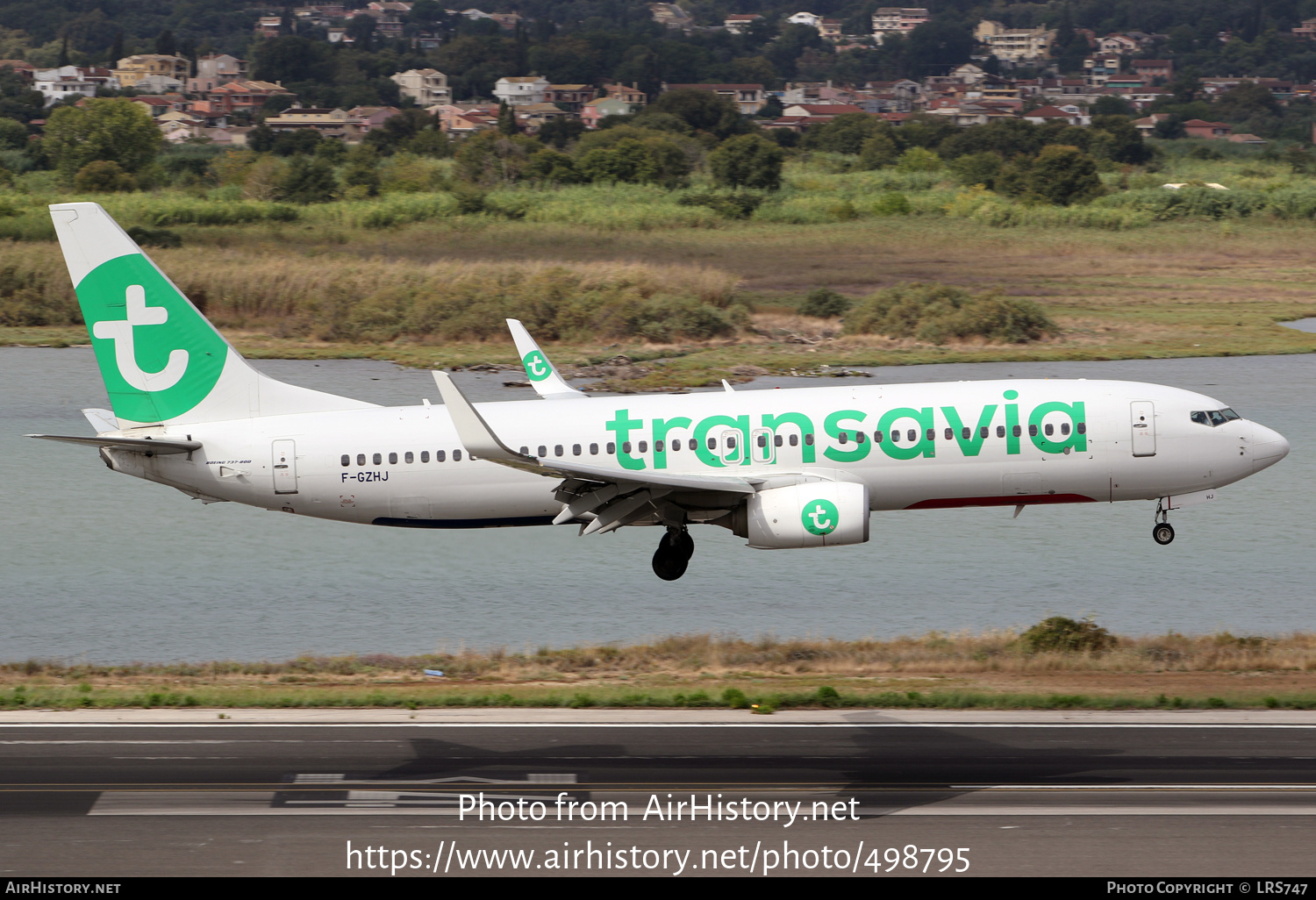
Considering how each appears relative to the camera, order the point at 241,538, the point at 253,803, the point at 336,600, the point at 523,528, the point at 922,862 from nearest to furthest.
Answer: the point at 922,862 < the point at 253,803 < the point at 523,528 < the point at 336,600 < the point at 241,538

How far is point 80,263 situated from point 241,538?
16.6 m

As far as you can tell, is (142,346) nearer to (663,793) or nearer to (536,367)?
(536,367)

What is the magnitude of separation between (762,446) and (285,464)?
11269 millimetres

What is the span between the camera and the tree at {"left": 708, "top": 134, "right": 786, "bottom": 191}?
144875 millimetres

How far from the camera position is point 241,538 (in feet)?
174

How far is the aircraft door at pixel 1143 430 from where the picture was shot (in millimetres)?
37219

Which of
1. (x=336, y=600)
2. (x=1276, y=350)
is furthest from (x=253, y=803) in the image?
(x=1276, y=350)

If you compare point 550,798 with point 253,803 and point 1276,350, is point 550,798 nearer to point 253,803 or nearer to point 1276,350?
point 253,803

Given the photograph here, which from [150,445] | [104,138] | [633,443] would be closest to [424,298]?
[150,445]

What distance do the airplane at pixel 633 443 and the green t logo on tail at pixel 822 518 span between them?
0.36m

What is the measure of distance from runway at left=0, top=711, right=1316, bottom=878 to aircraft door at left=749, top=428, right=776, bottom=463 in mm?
7213

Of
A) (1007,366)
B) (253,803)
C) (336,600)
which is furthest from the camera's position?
(1007,366)

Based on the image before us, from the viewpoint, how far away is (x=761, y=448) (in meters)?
36.8

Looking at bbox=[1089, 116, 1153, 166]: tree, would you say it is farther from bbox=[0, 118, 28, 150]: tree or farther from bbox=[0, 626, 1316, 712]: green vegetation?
bbox=[0, 626, 1316, 712]: green vegetation
